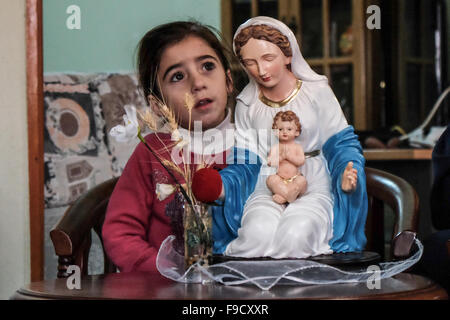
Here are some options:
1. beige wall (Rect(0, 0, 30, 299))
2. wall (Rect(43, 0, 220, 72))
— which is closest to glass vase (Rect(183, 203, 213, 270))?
wall (Rect(43, 0, 220, 72))

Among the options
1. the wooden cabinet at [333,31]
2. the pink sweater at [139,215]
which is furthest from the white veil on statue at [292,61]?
the wooden cabinet at [333,31]

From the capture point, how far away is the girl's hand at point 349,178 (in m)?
1.09

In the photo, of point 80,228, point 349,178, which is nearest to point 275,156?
point 349,178

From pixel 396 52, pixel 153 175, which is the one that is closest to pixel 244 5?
pixel 396 52

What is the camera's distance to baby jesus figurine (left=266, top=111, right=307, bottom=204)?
1.12m

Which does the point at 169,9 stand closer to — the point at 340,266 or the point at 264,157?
the point at 264,157

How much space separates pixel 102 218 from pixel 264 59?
1.99 feet

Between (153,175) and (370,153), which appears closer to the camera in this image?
(153,175)

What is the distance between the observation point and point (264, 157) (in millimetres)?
1188

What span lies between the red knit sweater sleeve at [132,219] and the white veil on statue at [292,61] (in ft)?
0.81

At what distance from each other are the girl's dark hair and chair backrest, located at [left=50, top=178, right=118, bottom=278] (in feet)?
1.02
